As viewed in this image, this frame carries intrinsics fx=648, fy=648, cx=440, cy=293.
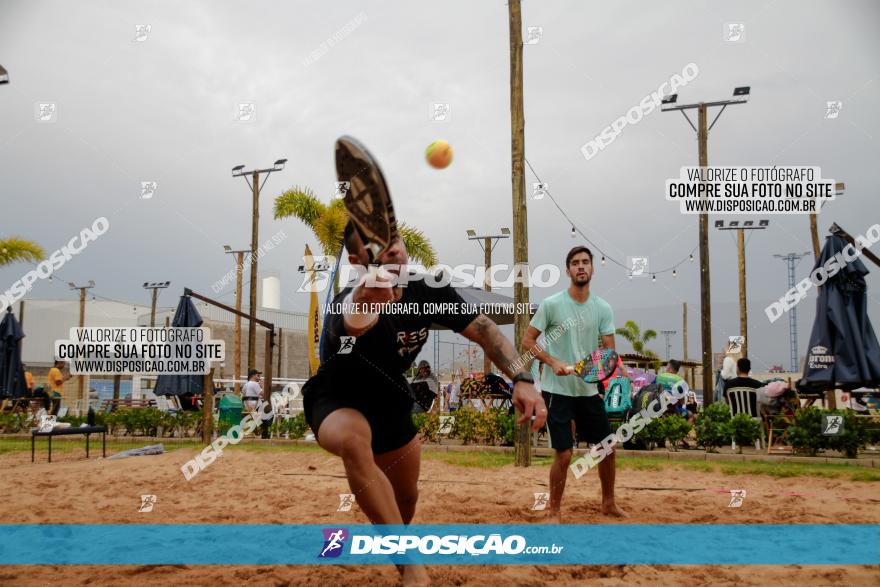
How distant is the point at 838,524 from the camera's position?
466 cm

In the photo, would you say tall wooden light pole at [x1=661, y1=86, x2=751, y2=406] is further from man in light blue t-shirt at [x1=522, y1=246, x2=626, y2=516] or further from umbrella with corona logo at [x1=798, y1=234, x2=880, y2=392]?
man in light blue t-shirt at [x1=522, y1=246, x2=626, y2=516]

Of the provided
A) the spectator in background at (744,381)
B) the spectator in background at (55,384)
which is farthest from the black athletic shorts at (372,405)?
the spectator in background at (55,384)

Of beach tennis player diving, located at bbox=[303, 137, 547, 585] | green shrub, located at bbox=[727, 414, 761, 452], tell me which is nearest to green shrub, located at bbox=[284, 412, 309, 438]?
green shrub, located at bbox=[727, 414, 761, 452]

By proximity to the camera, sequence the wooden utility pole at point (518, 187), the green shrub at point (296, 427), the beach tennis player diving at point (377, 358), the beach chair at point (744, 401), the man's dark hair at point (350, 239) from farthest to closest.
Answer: the green shrub at point (296, 427)
the beach chair at point (744, 401)
the wooden utility pole at point (518, 187)
the man's dark hair at point (350, 239)
the beach tennis player diving at point (377, 358)

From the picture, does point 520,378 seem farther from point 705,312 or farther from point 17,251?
point 17,251

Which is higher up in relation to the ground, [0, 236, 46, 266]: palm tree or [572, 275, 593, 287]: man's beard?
[0, 236, 46, 266]: palm tree

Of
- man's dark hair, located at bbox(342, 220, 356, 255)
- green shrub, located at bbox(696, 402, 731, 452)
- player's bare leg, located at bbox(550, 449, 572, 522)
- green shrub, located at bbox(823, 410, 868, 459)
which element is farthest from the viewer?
green shrub, located at bbox(696, 402, 731, 452)

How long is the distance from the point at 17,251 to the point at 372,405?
18597mm

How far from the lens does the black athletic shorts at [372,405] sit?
10.3 feet

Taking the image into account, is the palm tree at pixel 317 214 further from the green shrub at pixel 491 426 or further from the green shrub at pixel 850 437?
the green shrub at pixel 850 437

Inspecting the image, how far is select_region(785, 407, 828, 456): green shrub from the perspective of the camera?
366 inches

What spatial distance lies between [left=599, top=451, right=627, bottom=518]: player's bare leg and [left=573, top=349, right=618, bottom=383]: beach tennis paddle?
615mm

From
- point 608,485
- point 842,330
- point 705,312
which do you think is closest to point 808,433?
point 842,330

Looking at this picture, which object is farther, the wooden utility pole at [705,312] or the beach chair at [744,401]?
the wooden utility pole at [705,312]
